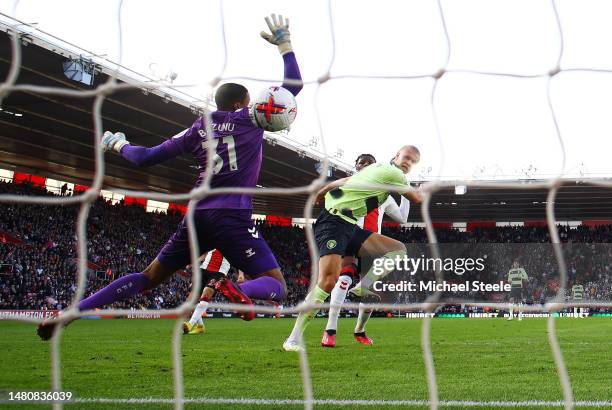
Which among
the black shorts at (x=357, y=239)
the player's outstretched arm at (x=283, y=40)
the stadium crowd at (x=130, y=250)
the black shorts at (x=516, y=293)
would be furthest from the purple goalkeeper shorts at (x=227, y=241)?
the black shorts at (x=516, y=293)

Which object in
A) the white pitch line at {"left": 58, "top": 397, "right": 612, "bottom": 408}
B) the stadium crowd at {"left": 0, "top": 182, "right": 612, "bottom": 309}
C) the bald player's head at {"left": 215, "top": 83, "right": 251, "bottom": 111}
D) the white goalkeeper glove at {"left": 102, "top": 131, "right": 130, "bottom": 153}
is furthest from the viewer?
the stadium crowd at {"left": 0, "top": 182, "right": 612, "bottom": 309}

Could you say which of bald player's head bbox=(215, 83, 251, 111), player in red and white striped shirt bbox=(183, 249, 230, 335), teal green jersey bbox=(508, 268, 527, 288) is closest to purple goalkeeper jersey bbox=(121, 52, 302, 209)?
bald player's head bbox=(215, 83, 251, 111)

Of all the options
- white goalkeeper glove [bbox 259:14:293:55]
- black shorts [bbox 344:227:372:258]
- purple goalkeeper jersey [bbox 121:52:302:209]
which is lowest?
black shorts [bbox 344:227:372:258]

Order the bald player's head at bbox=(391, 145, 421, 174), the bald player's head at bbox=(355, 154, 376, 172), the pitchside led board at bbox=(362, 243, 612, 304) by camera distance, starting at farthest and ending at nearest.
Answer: the pitchside led board at bbox=(362, 243, 612, 304), the bald player's head at bbox=(355, 154, 376, 172), the bald player's head at bbox=(391, 145, 421, 174)

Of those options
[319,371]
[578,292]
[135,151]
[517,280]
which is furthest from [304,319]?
[578,292]

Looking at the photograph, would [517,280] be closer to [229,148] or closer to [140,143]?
[140,143]

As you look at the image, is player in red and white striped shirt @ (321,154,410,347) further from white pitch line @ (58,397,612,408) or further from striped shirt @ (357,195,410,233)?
white pitch line @ (58,397,612,408)

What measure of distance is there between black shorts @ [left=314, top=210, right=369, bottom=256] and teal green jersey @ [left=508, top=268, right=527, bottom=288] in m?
26.0

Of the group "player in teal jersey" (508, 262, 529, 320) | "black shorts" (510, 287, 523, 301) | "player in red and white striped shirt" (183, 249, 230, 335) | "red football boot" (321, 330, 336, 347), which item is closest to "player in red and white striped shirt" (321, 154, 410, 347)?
"red football boot" (321, 330, 336, 347)

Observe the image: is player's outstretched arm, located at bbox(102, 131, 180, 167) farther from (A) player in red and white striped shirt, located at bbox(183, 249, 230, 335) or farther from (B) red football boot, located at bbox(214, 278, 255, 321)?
(A) player in red and white striped shirt, located at bbox(183, 249, 230, 335)

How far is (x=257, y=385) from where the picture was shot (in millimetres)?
4730

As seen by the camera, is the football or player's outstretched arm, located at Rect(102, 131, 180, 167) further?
player's outstretched arm, located at Rect(102, 131, 180, 167)

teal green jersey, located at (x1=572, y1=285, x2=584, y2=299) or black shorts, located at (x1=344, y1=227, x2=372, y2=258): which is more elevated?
teal green jersey, located at (x1=572, y1=285, x2=584, y2=299)

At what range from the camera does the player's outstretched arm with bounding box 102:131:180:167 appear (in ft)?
14.5
